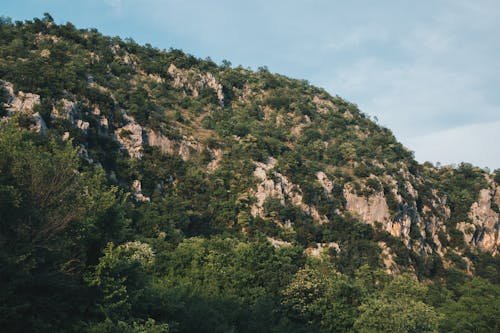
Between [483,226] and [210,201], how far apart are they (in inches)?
2722

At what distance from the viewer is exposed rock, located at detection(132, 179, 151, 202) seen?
2840 inches

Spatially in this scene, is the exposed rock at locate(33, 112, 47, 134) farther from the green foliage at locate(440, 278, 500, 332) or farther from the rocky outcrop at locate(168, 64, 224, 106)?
the rocky outcrop at locate(168, 64, 224, 106)

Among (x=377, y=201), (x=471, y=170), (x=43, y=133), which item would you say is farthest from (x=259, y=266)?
(x=471, y=170)

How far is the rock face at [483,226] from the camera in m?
108

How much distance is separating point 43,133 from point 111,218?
136ft

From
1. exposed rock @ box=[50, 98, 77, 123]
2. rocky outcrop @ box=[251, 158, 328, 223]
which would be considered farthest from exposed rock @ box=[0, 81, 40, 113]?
rocky outcrop @ box=[251, 158, 328, 223]

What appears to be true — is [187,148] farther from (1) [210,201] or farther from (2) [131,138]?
(1) [210,201]

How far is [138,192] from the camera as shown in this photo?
239 ft

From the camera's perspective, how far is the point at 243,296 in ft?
138

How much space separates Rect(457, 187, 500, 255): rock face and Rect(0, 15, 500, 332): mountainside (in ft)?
1.63

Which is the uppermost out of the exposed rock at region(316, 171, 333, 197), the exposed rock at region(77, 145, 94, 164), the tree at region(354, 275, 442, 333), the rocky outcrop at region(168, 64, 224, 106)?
the rocky outcrop at region(168, 64, 224, 106)

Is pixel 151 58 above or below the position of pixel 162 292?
above

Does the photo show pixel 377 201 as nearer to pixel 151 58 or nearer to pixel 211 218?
pixel 211 218

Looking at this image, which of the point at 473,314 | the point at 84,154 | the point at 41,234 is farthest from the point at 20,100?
the point at 473,314
